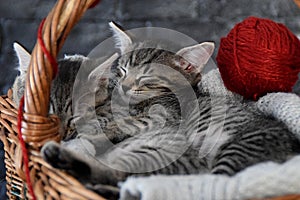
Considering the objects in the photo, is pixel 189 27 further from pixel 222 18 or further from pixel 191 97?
pixel 191 97

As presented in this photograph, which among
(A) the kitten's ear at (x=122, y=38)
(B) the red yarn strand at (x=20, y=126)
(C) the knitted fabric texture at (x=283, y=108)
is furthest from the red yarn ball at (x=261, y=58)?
(B) the red yarn strand at (x=20, y=126)

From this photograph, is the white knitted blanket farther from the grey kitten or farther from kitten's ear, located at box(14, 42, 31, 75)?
kitten's ear, located at box(14, 42, 31, 75)

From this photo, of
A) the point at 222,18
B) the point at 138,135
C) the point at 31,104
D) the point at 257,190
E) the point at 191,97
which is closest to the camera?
the point at 257,190

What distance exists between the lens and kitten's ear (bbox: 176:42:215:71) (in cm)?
109

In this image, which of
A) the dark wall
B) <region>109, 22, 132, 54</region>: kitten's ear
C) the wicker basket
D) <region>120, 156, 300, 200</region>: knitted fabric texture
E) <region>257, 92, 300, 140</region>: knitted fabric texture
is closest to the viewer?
<region>120, 156, 300, 200</region>: knitted fabric texture

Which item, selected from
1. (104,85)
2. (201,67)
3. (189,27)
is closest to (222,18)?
(189,27)

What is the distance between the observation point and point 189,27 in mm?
1600

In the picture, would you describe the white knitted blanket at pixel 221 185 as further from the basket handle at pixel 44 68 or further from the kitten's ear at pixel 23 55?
the kitten's ear at pixel 23 55

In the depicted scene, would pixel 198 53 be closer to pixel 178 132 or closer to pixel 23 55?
pixel 178 132

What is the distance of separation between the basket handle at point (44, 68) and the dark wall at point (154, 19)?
81 centimetres

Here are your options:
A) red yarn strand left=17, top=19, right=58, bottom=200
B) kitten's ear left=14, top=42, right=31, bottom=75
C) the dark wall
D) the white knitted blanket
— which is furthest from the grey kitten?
the dark wall

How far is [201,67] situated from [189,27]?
19.1 inches

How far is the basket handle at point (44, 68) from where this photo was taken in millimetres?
783

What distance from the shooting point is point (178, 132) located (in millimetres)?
962
